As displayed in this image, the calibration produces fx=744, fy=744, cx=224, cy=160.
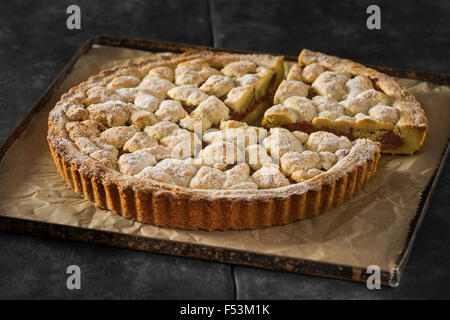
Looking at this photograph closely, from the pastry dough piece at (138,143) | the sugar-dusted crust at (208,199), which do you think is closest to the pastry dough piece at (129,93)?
the pastry dough piece at (138,143)

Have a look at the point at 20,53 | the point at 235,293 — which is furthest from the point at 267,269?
the point at 20,53

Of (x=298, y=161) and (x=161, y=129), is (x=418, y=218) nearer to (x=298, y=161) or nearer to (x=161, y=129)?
(x=298, y=161)

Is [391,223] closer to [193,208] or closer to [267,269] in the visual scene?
[267,269]

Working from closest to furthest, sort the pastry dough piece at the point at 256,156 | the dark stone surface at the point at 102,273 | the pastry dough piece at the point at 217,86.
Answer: the dark stone surface at the point at 102,273
the pastry dough piece at the point at 256,156
the pastry dough piece at the point at 217,86

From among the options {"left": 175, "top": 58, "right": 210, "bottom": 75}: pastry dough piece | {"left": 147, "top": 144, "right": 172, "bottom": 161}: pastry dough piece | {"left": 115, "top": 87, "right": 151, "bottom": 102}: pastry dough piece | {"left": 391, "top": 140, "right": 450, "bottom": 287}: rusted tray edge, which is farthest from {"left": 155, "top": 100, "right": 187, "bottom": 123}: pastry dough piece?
{"left": 391, "top": 140, "right": 450, "bottom": 287}: rusted tray edge

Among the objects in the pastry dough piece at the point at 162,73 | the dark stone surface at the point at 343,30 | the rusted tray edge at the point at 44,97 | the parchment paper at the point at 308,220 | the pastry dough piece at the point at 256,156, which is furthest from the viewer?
the dark stone surface at the point at 343,30

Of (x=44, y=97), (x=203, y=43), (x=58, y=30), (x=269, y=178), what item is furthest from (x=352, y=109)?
(x=58, y=30)

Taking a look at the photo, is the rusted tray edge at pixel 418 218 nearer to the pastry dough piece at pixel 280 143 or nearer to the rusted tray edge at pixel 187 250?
the rusted tray edge at pixel 187 250
